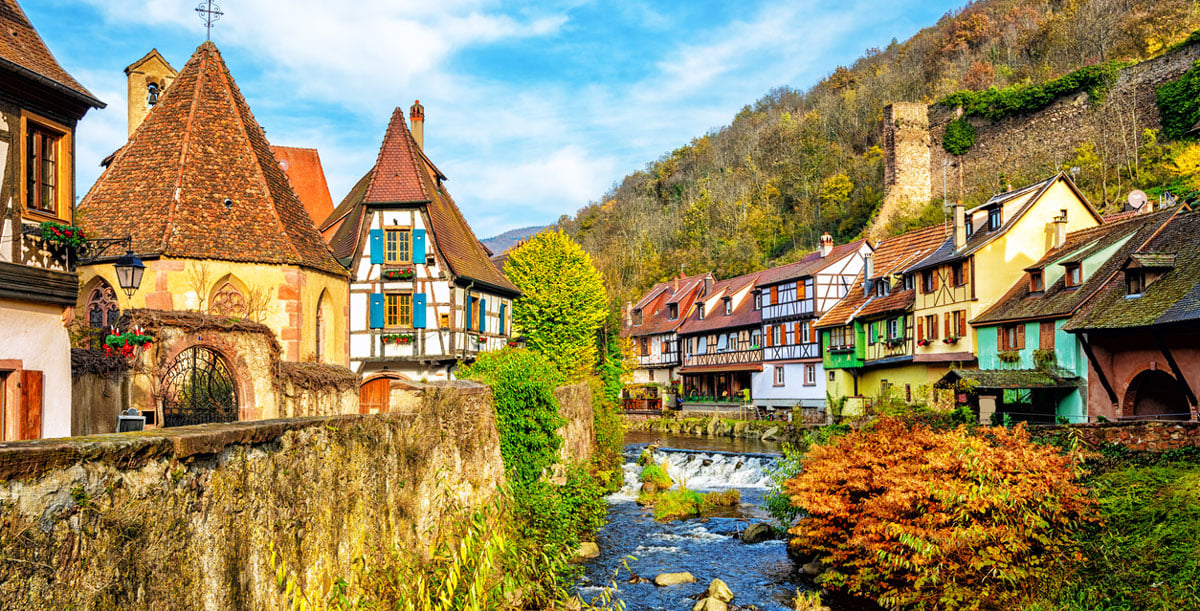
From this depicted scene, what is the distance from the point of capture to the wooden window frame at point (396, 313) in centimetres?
2966

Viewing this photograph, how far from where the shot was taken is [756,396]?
52312 mm

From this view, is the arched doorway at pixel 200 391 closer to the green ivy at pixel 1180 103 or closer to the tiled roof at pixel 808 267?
the tiled roof at pixel 808 267

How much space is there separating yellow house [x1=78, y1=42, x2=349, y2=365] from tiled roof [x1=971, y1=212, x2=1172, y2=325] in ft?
71.2

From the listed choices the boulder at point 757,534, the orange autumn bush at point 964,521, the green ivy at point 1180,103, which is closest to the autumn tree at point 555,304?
the boulder at point 757,534

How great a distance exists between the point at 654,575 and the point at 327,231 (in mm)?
19881

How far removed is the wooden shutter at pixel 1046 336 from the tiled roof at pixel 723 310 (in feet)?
76.4

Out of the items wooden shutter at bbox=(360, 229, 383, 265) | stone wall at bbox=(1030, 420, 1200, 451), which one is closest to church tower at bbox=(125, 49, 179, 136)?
wooden shutter at bbox=(360, 229, 383, 265)

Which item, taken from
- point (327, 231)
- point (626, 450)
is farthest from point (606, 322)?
point (327, 231)

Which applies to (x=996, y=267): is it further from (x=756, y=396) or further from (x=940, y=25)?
(x=940, y=25)

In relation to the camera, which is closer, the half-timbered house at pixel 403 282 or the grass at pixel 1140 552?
the grass at pixel 1140 552

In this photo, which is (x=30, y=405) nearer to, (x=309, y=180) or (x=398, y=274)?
(x=398, y=274)

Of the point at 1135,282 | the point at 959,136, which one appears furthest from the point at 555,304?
the point at 959,136

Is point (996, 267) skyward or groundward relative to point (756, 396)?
skyward

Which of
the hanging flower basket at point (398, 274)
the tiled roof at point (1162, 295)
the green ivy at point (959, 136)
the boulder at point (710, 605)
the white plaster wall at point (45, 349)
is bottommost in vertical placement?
the boulder at point (710, 605)
